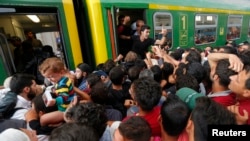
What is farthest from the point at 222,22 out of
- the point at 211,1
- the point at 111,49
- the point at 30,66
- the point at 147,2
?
the point at 30,66

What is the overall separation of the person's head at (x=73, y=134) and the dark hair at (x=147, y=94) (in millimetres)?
650

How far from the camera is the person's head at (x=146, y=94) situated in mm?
1618

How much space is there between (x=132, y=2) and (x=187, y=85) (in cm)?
261

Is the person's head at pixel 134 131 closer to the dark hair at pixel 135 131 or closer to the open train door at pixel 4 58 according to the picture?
the dark hair at pixel 135 131

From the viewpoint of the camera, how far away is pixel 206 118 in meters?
1.19

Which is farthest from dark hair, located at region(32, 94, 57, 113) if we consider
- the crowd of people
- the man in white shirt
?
the man in white shirt

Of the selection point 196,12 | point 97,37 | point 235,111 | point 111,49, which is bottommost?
point 235,111

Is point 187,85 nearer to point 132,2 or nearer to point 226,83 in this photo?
point 226,83

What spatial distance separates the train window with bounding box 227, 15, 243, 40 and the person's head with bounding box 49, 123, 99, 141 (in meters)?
8.44

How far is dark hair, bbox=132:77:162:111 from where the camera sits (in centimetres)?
162

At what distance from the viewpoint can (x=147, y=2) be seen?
446 cm

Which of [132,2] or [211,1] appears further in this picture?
[211,1]

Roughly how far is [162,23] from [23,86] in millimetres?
3719

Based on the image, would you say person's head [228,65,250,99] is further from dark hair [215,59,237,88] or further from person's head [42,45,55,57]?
person's head [42,45,55,57]
